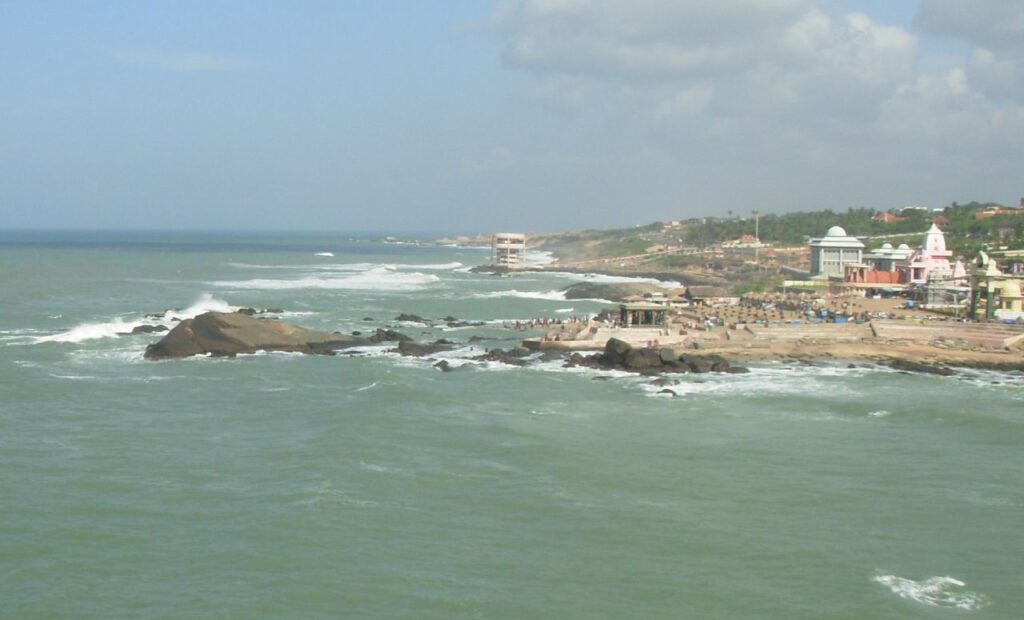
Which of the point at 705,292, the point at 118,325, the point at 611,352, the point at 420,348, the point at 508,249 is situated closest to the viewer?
the point at 611,352

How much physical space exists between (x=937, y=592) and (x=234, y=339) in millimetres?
31376

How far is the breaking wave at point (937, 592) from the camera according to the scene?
17.2 metres

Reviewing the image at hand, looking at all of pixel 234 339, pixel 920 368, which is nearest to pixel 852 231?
pixel 920 368

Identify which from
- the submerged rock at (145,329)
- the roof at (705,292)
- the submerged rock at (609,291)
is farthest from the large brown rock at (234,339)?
the submerged rock at (609,291)

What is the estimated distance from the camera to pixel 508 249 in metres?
119

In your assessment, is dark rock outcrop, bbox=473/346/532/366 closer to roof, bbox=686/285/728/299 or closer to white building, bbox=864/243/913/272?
roof, bbox=686/285/728/299

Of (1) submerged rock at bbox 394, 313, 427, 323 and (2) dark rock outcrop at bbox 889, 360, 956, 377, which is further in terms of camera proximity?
(1) submerged rock at bbox 394, 313, 427, 323

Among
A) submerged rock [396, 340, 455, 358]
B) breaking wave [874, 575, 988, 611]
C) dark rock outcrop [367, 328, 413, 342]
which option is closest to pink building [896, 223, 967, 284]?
submerged rock [396, 340, 455, 358]

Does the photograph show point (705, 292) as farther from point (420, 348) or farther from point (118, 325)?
point (118, 325)

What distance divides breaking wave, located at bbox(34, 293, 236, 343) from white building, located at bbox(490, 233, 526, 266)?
186 ft

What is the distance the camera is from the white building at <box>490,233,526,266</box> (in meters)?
119

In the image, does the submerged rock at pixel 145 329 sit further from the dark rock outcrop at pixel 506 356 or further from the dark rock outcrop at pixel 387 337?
the dark rock outcrop at pixel 506 356

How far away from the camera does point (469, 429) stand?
93.8ft

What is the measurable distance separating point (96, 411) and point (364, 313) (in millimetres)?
31677
